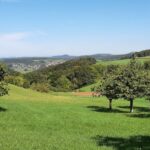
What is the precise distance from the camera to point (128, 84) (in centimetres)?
6219

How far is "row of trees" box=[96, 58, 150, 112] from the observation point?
2421 inches

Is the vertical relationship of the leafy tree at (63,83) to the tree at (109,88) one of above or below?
below

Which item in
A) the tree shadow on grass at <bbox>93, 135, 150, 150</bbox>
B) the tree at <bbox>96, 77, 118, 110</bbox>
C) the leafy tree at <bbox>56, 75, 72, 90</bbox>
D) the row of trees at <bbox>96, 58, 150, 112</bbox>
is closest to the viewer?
the tree shadow on grass at <bbox>93, 135, 150, 150</bbox>

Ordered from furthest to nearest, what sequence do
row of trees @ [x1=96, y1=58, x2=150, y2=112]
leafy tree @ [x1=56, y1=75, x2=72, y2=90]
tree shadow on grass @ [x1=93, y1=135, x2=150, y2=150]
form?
A: leafy tree @ [x1=56, y1=75, x2=72, y2=90], row of trees @ [x1=96, y1=58, x2=150, y2=112], tree shadow on grass @ [x1=93, y1=135, x2=150, y2=150]

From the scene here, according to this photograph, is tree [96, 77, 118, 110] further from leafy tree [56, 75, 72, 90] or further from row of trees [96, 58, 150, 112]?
leafy tree [56, 75, 72, 90]

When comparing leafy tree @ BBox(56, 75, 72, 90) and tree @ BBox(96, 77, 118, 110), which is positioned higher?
tree @ BBox(96, 77, 118, 110)

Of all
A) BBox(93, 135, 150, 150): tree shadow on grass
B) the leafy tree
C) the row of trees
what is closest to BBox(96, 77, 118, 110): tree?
the row of trees

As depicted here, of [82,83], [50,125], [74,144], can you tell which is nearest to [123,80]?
A: [50,125]

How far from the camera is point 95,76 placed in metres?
196

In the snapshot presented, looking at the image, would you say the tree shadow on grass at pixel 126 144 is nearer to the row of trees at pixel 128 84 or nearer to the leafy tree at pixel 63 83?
the row of trees at pixel 128 84

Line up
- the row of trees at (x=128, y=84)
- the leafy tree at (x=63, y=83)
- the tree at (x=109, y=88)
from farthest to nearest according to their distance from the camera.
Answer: the leafy tree at (x=63, y=83)
the tree at (x=109, y=88)
the row of trees at (x=128, y=84)

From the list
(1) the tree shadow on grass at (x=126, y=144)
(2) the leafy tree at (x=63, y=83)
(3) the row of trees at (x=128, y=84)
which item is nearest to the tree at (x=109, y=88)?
(3) the row of trees at (x=128, y=84)

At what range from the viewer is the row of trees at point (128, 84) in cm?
6150

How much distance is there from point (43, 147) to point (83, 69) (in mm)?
176478
